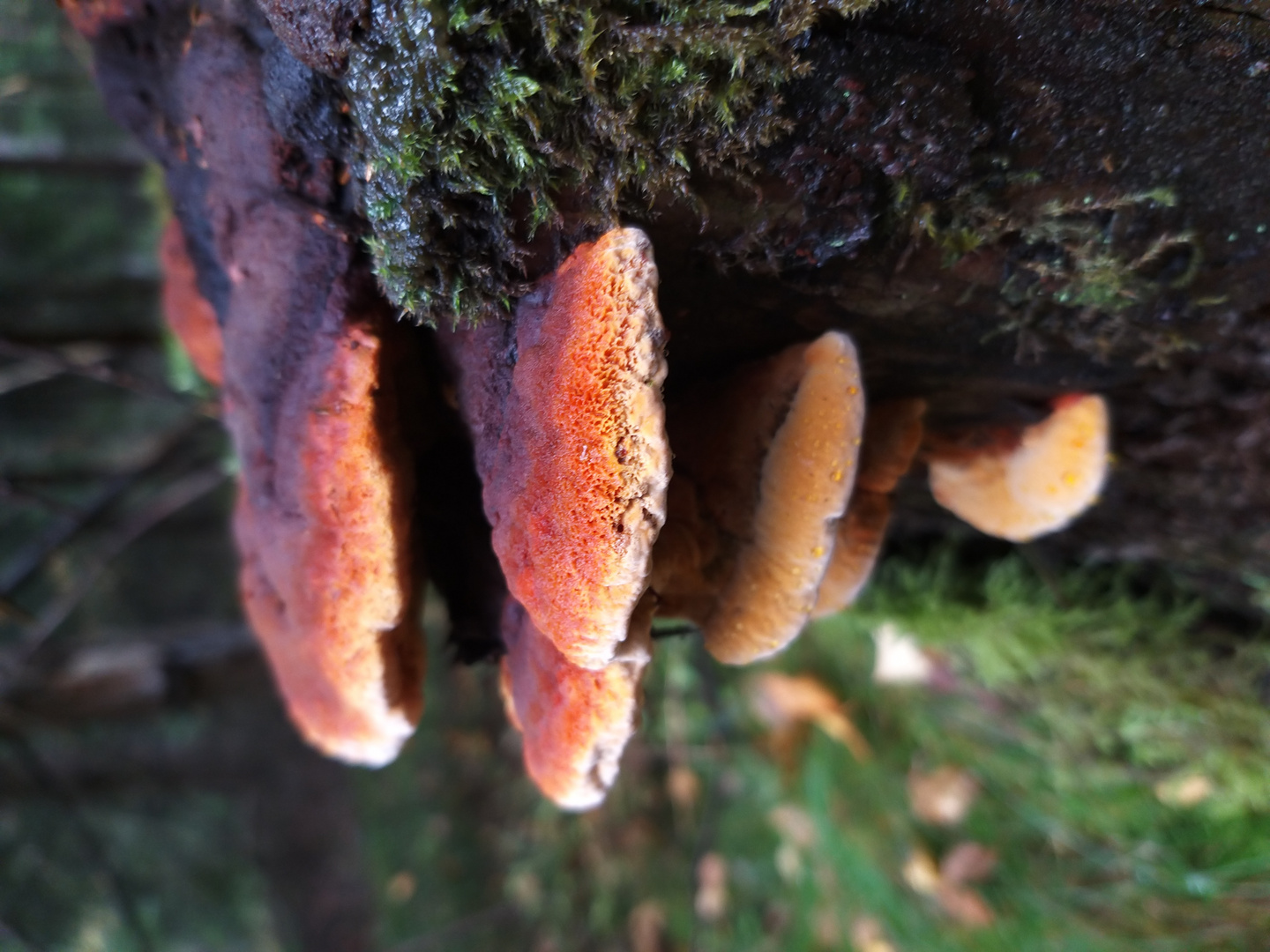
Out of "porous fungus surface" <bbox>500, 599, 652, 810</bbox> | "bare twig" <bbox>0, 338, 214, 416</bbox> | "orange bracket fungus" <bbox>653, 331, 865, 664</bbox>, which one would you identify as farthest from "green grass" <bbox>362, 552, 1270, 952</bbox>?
"bare twig" <bbox>0, 338, 214, 416</bbox>

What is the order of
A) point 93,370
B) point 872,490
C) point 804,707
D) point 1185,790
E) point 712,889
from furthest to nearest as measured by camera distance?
point 712,889
point 804,707
point 93,370
point 1185,790
point 872,490

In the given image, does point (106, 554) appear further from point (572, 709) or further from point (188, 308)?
point (572, 709)

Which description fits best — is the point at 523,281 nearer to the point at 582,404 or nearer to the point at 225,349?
the point at 582,404

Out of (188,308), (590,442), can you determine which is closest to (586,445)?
(590,442)

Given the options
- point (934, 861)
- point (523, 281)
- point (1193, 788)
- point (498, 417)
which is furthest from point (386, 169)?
point (934, 861)

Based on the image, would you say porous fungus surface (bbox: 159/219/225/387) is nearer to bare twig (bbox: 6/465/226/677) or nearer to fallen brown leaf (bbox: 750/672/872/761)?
bare twig (bbox: 6/465/226/677)

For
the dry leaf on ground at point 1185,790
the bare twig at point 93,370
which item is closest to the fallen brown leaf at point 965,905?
the dry leaf on ground at point 1185,790

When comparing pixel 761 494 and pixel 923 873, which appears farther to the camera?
pixel 923 873

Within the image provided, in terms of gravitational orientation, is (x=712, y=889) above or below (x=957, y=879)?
below
